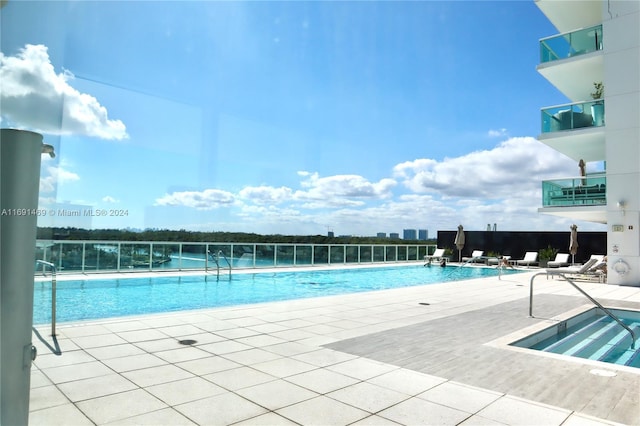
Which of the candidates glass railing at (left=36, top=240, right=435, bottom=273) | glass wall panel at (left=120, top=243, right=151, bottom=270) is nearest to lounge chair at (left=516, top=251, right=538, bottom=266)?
glass railing at (left=36, top=240, right=435, bottom=273)

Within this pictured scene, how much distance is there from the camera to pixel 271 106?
842 cm

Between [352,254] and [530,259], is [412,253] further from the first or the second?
[530,259]

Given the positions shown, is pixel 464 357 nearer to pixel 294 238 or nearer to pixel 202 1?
pixel 202 1

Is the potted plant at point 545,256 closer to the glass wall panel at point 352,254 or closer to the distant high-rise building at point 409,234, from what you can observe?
the distant high-rise building at point 409,234

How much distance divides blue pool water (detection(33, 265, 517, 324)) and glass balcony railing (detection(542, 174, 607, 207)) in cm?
395

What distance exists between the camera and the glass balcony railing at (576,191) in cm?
1154

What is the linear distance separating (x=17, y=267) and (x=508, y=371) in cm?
352

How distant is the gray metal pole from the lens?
1531mm

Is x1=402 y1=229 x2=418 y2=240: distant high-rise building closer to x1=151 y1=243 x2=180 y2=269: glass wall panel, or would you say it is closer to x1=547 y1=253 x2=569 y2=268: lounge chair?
x1=547 y1=253 x2=569 y2=268: lounge chair

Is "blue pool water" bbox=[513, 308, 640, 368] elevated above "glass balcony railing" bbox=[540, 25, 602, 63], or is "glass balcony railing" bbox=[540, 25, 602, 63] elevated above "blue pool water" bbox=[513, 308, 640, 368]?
"glass balcony railing" bbox=[540, 25, 602, 63]

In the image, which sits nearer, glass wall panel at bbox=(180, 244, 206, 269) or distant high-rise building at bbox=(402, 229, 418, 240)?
glass wall panel at bbox=(180, 244, 206, 269)

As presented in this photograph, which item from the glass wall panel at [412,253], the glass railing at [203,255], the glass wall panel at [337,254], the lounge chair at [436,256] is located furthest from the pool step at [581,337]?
the glass wall panel at [412,253]

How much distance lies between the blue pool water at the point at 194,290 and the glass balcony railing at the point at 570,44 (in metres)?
7.48

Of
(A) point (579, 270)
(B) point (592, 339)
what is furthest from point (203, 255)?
(B) point (592, 339)
